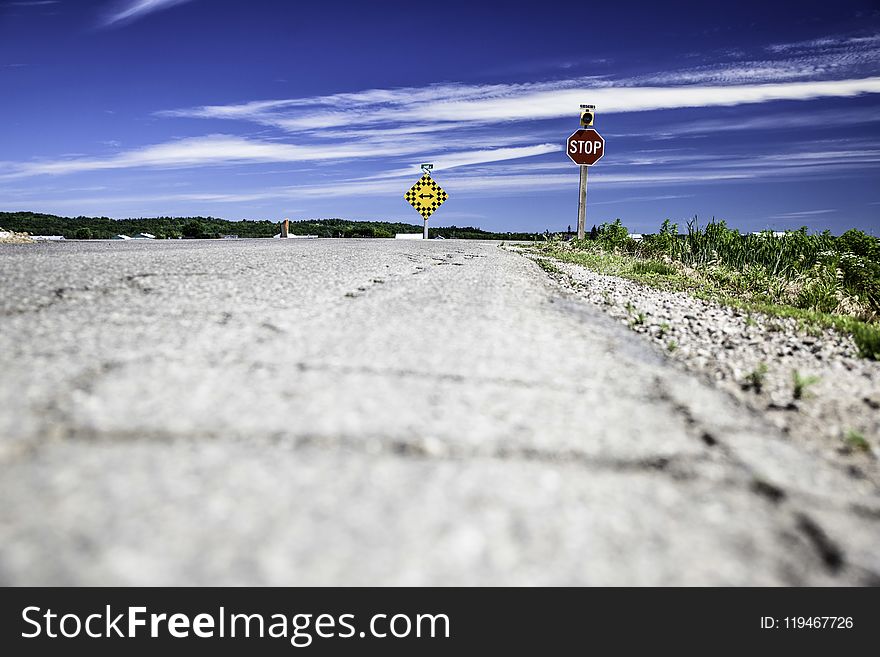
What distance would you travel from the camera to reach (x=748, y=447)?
1411 mm

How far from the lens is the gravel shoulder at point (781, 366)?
1.66 meters

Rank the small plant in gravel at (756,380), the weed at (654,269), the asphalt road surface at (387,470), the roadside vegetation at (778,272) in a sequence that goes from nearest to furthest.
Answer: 1. the asphalt road surface at (387,470)
2. the small plant in gravel at (756,380)
3. the roadside vegetation at (778,272)
4. the weed at (654,269)

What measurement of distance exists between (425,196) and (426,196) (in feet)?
0.13

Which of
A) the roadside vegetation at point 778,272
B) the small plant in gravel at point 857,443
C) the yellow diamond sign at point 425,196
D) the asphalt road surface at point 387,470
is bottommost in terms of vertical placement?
the small plant in gravel at point 857,443

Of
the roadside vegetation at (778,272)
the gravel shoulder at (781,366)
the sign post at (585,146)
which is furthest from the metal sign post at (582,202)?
the gravel shoulder at (781,366)

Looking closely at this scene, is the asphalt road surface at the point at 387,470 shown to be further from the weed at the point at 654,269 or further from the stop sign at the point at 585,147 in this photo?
the stop sign at the point at 585,147

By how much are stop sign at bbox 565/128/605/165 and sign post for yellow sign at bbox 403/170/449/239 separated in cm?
836

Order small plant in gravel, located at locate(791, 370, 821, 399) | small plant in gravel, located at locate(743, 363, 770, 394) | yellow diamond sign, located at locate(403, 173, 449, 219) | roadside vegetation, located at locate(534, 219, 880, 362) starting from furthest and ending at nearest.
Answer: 1. yellow diamond sign, located at locate(403, 173, 449, 219)
2. roadside vegetation, located at locate(534, 219, 880, 362)
3. small plant in gravel, located at locate(743, 363, 770, 394)
4. small plant in gravel, located at locate(791, 370, 821, 399)

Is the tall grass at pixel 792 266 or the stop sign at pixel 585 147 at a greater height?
the stop sign at pixel 585 147

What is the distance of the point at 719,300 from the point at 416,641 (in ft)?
15.8

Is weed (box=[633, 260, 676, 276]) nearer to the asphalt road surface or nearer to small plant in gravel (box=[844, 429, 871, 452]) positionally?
the asphalt road surface

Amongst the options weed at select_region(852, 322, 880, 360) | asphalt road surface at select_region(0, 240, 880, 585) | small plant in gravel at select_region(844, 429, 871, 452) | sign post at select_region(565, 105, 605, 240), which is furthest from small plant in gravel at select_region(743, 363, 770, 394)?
sign post at select_region(565, 105, 605, 240)

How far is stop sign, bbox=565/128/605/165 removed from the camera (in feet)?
45.9

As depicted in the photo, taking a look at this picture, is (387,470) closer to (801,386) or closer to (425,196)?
(801,386)
